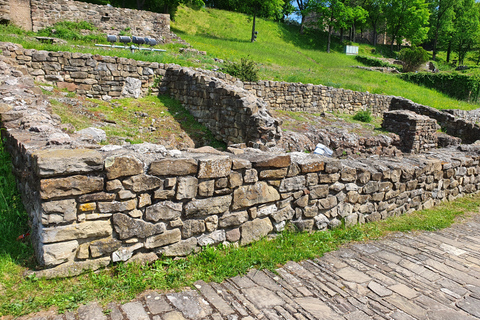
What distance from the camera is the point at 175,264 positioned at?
365 cm

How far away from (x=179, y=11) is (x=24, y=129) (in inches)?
1308

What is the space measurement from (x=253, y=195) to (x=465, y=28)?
59.8 metres

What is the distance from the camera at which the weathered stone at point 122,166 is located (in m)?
3.18

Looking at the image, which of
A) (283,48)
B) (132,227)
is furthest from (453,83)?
(132,227)

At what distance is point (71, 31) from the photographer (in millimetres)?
17609

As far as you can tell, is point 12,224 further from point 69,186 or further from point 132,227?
point 132,227

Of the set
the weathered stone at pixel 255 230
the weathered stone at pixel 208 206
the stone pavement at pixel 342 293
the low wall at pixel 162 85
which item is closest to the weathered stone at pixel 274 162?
the weathered stone at pixel 208 206

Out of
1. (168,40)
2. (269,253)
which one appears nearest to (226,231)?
(269,253)

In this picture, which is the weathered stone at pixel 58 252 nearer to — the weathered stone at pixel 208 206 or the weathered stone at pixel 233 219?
the weathered stone at pixel 208 206

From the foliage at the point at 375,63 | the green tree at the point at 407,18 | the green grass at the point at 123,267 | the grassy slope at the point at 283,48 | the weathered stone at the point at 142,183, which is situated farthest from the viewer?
the green tree at the point at 407,18

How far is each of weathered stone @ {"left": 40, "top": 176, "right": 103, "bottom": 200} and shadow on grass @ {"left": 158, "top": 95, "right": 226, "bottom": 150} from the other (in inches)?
236

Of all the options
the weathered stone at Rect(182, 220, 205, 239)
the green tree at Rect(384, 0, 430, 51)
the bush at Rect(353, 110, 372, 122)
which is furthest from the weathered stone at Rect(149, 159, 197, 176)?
the green tree at Rect(384, 0, 430, 51)

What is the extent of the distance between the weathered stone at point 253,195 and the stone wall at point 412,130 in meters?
11.3

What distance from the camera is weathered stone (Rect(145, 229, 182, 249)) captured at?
11.6ft
